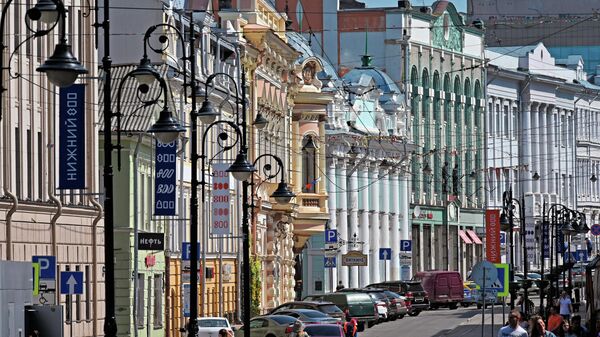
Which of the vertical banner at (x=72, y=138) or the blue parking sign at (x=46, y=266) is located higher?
the vertical banner at (x=72, y=138)

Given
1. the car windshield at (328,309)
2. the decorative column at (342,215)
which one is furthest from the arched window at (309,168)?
the car windshield at (328,309)

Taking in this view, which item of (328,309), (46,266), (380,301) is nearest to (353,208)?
(380,301)

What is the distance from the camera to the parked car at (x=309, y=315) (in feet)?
181

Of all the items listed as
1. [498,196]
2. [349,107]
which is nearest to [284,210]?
[349,107]

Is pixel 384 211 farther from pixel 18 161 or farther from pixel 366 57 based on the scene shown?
pixel 18 161

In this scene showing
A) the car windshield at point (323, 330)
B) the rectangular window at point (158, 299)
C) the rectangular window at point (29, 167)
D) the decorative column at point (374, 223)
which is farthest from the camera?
the decorative column at point (374, 223)

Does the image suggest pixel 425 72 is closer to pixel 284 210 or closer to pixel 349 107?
pixel 349 107

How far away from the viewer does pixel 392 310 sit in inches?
3081

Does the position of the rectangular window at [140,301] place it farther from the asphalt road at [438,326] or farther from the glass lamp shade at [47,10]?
the glass lamp shade at [47,10]

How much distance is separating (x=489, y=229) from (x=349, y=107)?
59.9 ft

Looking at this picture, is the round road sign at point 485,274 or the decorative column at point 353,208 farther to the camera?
the decorative column at point 353,208

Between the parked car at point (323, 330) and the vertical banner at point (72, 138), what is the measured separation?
300 inches

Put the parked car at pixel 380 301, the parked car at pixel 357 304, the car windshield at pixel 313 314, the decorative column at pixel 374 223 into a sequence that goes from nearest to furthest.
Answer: the car windshield at pixel 313 314
the parked car at pixel 357 304
the parked car at pixel 380 301
the decorative column at pixel 374 223

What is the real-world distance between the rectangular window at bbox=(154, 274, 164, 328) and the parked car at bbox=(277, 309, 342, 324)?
12.9ft
